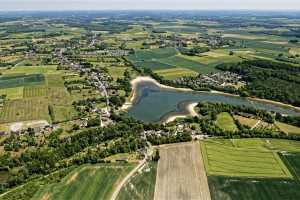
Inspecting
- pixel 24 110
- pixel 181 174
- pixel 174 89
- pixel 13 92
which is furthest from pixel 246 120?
pixel 13 92

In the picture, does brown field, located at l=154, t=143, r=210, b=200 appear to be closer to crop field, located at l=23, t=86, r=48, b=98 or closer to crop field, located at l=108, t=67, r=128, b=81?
crop field, located at l=23, t=86, r=48, b=98

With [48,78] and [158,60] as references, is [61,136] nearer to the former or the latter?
[48,78]

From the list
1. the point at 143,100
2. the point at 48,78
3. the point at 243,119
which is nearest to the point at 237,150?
the point at 243,119

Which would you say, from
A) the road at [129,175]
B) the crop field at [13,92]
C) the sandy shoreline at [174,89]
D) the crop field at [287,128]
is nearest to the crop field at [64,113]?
the sandy shoreline at [174,89]

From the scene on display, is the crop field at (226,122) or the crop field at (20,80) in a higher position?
the crop field at (226,122)

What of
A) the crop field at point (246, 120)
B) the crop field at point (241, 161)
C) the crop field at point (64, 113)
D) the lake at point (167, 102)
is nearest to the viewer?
the crop field at point (241, 161)

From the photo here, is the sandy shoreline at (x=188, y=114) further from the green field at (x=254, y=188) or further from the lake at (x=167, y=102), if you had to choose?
the green field at (x=254, y=188)
